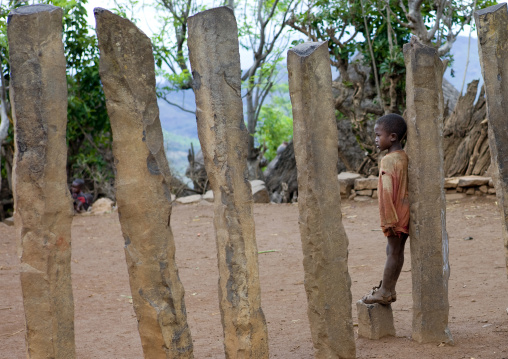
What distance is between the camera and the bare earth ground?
4039mm

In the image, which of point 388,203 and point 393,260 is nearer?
point 388,203

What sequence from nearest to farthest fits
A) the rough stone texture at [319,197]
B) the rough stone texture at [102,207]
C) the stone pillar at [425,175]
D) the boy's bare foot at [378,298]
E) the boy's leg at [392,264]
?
the rough stone texture at [319,197] < the stone pillar at [425,175] < the boy's leg at [392,264] < the boy's bare foot at [378,298] < the rough stone texture at [102,207]

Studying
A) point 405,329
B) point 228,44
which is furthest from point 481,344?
point 228,44

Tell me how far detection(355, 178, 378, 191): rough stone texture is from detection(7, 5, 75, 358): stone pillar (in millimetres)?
9320

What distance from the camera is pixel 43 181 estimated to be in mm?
2990

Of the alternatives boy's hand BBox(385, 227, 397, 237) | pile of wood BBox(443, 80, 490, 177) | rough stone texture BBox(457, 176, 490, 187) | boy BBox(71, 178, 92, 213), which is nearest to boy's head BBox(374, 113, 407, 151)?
boy's hand BBox(385, 227, 397, 237)

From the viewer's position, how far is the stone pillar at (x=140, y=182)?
3.12 metres

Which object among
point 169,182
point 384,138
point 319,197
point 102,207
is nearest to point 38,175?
point 169,182

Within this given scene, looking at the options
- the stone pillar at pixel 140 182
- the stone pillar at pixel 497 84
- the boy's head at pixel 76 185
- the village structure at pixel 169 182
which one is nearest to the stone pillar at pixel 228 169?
the village structure at pixel 169 182

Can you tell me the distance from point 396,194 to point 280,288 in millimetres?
2514

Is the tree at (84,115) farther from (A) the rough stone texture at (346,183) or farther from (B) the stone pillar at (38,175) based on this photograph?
(B) the stone pillar at (38,175)

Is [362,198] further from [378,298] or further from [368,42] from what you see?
[378,298]

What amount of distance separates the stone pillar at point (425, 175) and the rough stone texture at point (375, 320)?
0.37 m

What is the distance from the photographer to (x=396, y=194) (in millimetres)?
3797
